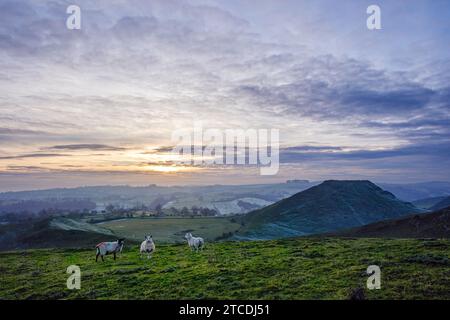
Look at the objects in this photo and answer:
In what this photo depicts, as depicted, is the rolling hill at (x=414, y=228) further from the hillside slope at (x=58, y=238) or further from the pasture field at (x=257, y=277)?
the hillside slope at (x=58, y=238)

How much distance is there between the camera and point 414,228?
252 feet

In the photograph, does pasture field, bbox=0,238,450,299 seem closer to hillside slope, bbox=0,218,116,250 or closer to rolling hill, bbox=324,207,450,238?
rolling hill, bbox=324,207,450,238

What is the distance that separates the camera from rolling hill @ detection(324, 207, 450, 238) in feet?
234

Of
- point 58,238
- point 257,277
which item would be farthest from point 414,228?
point 58,238

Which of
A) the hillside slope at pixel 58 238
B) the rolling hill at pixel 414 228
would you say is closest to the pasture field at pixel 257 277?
the rolling hill at pixel 414 228

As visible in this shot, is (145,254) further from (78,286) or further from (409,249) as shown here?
(409,249)

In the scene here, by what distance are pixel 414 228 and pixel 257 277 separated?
69575mm

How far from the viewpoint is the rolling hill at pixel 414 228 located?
2813 inches

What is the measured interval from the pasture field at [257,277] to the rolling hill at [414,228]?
48.0m

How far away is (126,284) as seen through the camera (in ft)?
72.1

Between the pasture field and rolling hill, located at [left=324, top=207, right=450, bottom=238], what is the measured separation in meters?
48.0
